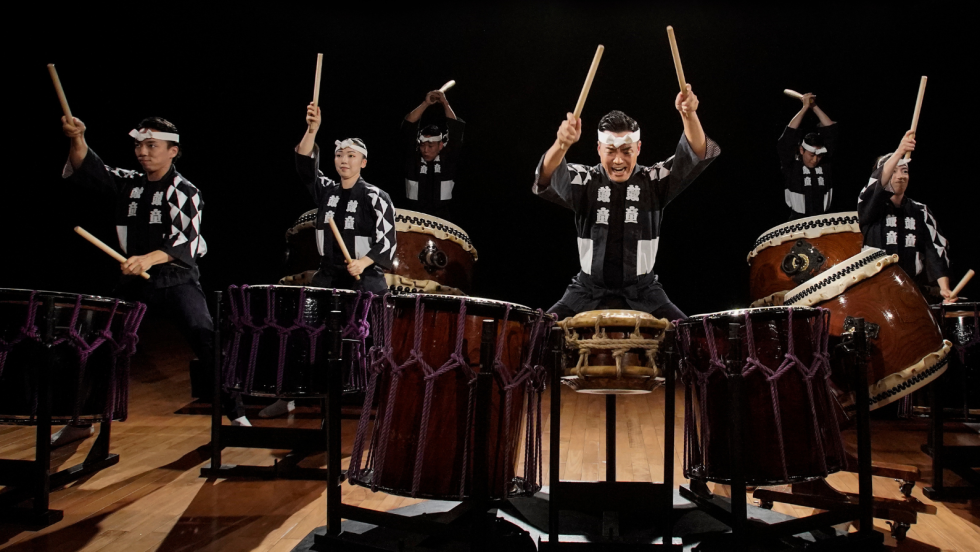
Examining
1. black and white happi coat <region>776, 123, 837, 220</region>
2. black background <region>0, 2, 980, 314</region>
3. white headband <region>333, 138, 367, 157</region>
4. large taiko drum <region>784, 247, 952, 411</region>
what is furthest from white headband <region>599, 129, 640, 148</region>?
black background <region>0, 2, 980, 314</region>

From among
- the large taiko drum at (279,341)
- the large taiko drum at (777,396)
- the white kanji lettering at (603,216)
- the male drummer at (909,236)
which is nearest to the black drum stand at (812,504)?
the large taiko drum at (777,396)

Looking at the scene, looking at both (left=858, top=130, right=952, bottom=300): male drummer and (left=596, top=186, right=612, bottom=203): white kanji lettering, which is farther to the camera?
(left=858, top=130, right=952, bottom=300): male drummer

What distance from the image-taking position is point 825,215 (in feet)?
12.2

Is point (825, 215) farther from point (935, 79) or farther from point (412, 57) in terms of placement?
point (412, 57)

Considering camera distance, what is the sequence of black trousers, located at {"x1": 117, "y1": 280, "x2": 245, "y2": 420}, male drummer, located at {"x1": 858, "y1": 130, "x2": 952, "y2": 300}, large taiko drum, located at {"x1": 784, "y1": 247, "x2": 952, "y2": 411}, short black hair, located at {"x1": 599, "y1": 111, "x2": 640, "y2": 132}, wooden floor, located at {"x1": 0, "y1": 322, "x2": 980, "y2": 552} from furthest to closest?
male drummer, located at {"x1": 858, "y1": 130, "x2": 952, "y2": 300}, black trousers, located at {"x1": 117, "y1": 280, "x2": 245, "y2": 420}, short black hair, located at {"x1": 599, "y1": 111, "x2": 640, "y2": 132}, large taiko drum, located at {"x1": 784, "y1": 247, "x2": 952, "y2": 411}, wooden floor, located at {"x1": 0, "y1": 322, "x2": 980, "y2": 552}

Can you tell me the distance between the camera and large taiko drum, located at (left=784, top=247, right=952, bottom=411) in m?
2.09

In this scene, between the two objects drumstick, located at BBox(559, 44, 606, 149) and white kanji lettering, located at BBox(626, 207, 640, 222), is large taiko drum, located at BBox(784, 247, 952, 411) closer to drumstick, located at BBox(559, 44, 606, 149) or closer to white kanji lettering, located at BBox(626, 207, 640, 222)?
white kanji lettering, located at BBox(626, 207, 640, 222)

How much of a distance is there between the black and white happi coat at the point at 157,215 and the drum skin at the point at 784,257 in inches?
132

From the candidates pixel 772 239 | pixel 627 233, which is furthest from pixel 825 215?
pixel 627 233

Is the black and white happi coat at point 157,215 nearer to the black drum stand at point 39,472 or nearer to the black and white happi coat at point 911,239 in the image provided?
the black drum stand at point 39,472

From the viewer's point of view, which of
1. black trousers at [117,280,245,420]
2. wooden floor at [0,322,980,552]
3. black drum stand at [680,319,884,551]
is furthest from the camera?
black trousers at [117,280,245,420]

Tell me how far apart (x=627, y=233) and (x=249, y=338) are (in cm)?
150

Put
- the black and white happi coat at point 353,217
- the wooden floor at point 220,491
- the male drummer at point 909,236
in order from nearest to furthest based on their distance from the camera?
the wooden floor at point 220,491, the black and white happi coat at point 353,217, the male drummer at point 909,236

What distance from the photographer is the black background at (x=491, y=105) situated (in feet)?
15.6
